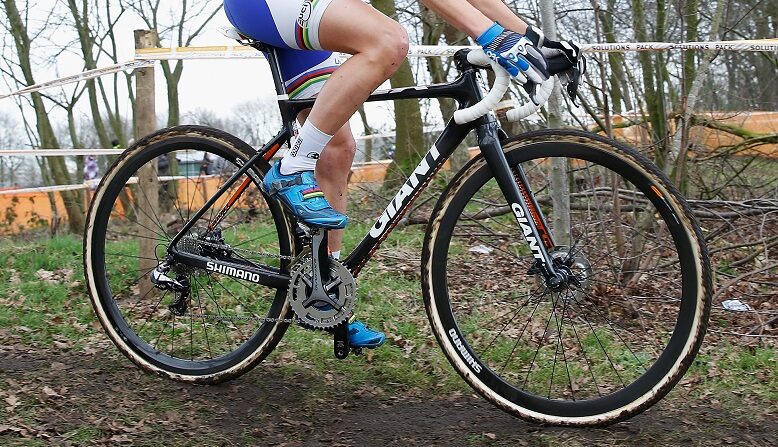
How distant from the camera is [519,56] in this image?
9.47ft

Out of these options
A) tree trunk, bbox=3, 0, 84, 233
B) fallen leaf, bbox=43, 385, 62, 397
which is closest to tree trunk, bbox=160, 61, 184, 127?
tree trunk, bbox=3, 0, 84, 233

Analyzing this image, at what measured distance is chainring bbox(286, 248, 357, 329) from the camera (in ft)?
11.2

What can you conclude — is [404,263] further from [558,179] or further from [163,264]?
[163,264]

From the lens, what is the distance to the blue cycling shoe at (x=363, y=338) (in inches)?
140

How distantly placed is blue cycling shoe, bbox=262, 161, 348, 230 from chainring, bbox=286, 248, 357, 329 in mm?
222

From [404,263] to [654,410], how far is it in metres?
2.82

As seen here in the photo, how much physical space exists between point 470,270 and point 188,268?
1690mm

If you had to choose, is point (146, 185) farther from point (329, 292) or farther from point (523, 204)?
point (523, 204)

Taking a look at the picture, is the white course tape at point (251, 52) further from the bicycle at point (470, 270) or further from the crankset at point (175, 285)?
the crankset at point (175, 285)

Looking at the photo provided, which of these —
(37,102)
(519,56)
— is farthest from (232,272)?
(37,102)

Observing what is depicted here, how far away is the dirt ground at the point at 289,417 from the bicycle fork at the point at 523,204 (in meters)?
0.65

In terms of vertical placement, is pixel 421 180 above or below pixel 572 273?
above

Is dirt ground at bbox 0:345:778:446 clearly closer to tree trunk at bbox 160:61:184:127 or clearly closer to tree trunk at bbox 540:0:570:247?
tree trunk at bbox 540:0:570:247

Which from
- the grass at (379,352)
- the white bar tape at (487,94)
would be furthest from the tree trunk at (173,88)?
the white bar tape at (487,94)
